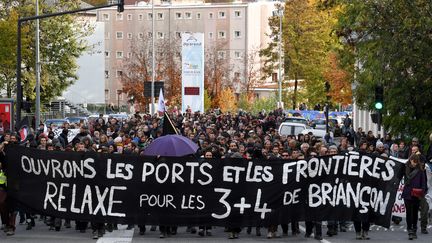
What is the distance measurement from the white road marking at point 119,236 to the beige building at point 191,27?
98150 mm

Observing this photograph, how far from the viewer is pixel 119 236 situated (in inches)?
752

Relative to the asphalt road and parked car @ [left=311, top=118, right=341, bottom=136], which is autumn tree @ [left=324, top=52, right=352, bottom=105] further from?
the asphalt road

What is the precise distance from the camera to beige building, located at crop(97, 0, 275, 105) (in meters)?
122

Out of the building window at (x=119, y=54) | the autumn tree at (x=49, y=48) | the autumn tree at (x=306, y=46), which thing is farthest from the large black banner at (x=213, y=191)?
the building window at (x=119, y=54)

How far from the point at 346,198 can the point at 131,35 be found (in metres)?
107

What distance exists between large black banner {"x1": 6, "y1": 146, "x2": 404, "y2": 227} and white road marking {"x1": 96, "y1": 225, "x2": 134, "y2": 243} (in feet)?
1.11

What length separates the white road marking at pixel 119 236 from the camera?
1838 centimetres

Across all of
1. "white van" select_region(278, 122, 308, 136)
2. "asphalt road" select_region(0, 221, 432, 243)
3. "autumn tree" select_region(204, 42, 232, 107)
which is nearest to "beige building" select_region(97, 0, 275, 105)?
"autumn tree" select_region(204, 42, 232, 107)

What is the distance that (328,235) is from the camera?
19469mm

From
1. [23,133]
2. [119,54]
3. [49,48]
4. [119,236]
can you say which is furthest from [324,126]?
[119,54]

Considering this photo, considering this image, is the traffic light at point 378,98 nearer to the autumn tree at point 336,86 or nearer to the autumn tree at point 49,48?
the autumn tree at point 49,48

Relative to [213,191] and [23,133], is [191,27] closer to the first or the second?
[23,133]

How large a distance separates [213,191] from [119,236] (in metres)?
1.88

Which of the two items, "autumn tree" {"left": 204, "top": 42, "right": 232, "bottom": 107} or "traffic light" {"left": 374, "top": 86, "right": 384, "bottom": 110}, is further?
"autumn tree" {"left": 204, "top": 42, "right": 232, "bottom": 107}
